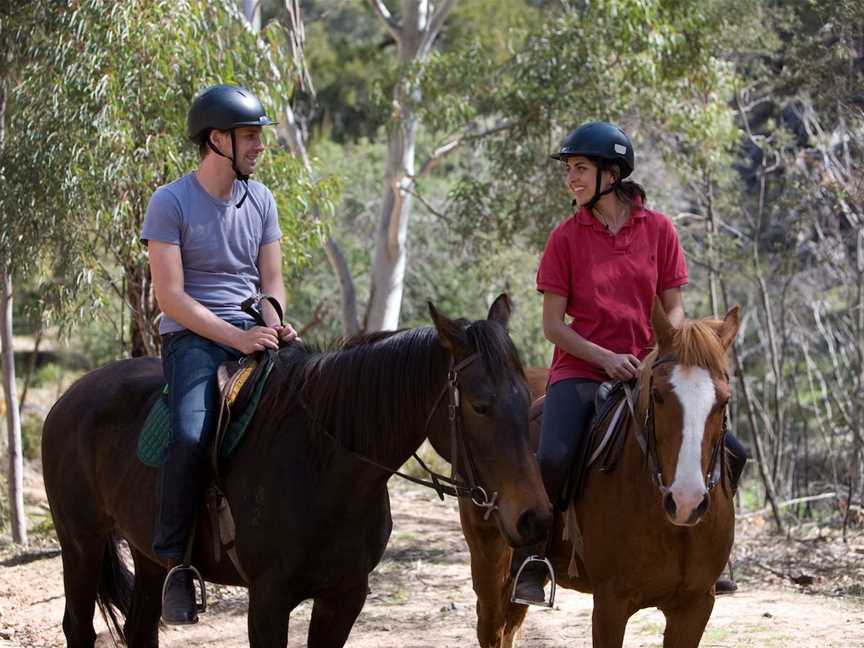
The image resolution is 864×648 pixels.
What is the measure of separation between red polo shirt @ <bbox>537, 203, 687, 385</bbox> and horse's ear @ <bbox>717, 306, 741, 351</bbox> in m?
0.61

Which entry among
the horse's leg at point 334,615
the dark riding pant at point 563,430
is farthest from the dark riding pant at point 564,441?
the horse's leg at point 334,615

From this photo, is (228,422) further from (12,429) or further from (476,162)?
(476,162)

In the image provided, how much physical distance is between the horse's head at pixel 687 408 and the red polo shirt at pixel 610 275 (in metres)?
0.62

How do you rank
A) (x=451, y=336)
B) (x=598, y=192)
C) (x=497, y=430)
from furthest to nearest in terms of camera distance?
(x=598, y=192), (x=451, y=336), (x=497, y=430)

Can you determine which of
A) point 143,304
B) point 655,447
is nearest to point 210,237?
point 655,447

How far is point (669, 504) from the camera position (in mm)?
3912

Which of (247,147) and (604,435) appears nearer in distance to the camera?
(247,147)

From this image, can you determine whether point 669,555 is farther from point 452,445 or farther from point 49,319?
point 49,319

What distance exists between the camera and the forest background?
8.77 meters

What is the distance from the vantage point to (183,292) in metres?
4.29

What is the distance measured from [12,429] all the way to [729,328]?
7.27 metres

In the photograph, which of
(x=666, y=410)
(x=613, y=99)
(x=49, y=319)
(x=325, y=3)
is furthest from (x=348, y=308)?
(x=666, y=410)

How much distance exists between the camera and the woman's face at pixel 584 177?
194 inches

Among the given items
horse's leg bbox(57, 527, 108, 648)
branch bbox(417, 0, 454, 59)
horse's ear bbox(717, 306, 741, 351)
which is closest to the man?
horse's leg bbox(57, 527, 108, 648)
